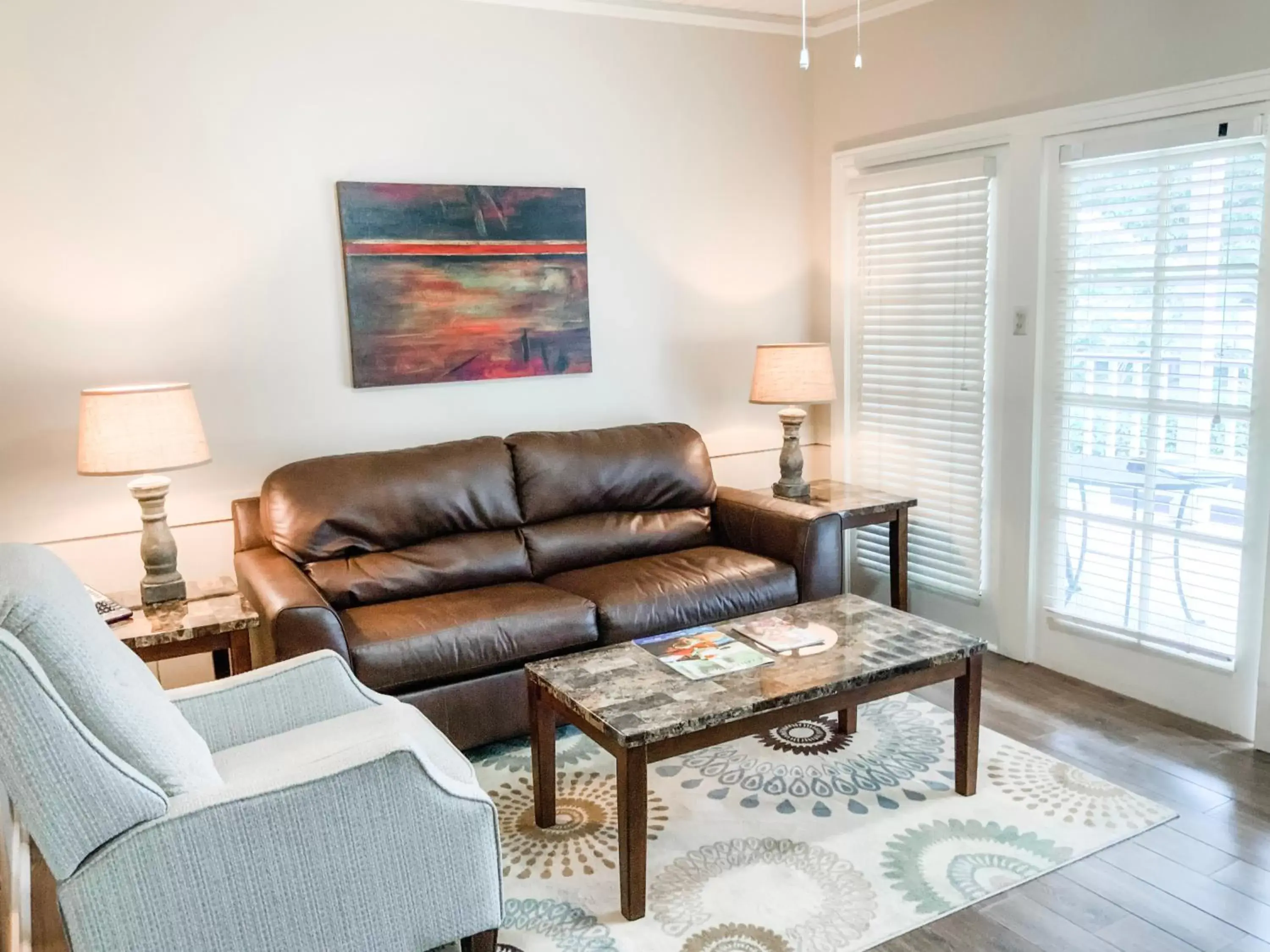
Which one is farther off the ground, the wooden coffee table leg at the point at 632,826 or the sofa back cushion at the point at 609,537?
the sofa back cushion at the point at 609,537

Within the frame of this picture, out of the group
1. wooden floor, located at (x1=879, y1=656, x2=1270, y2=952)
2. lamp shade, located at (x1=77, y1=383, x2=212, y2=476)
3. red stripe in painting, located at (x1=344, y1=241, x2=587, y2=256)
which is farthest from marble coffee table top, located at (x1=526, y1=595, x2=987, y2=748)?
red stripe in painting, located at (x1=344, y1=241, x2=587, y2=256)

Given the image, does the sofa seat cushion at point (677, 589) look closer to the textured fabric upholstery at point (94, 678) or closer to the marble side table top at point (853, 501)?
the marble side table top at point (853, 501)

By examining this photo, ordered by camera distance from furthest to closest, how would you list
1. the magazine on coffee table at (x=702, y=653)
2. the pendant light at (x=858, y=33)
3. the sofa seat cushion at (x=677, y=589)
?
the pendant light at (x=858, y=33), the sofa seat cushion at (x=677, y=589), the magazine on coffee table at (x=702, y=653)

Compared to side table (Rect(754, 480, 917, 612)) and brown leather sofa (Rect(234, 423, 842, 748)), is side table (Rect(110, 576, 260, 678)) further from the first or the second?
side table (Rect(754, 480, 917, 612))

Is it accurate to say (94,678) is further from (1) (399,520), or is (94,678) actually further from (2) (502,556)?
(2) (502,556)

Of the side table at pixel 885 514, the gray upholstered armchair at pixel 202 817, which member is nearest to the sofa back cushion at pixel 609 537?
the side table at pixel 885 514

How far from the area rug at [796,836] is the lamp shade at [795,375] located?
1.39 metres

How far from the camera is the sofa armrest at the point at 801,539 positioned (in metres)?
3.58

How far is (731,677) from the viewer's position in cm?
249

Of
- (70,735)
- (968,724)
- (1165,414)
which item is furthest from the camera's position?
(1165,414)

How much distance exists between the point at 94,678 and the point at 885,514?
299 cm

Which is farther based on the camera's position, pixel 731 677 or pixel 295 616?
pixel 295 616

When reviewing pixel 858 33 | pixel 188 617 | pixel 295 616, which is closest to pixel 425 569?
pixel 295 616

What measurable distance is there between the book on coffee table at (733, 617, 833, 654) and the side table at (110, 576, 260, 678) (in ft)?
4.74
